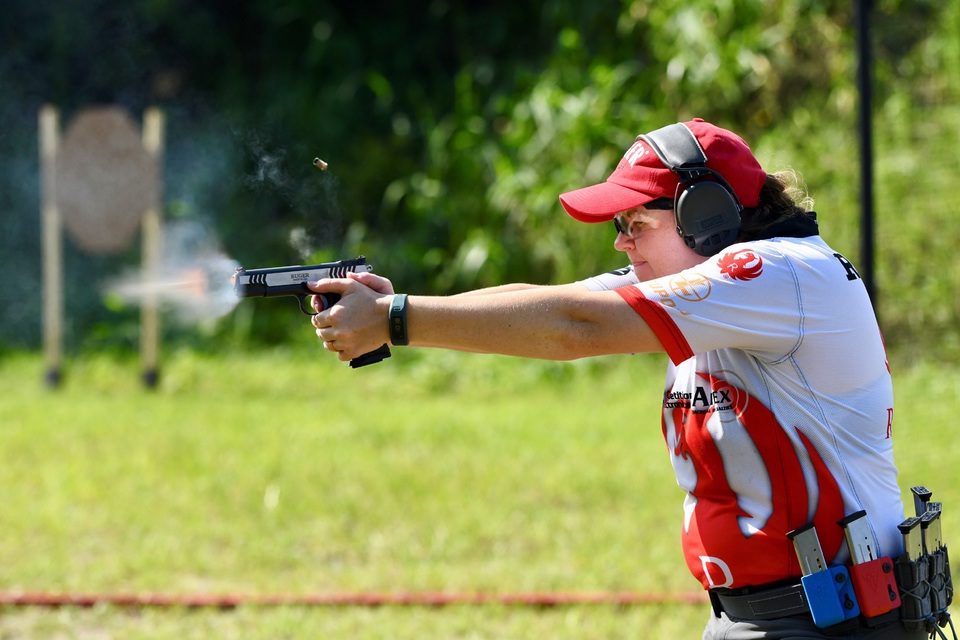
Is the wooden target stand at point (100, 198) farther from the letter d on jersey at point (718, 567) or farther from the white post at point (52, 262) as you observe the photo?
the letter d on jersey at point (718, 567)

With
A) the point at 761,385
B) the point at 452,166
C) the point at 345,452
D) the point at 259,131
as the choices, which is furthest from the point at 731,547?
the point at 452,166

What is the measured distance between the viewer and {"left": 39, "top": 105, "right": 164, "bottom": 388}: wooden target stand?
8500 millimetres

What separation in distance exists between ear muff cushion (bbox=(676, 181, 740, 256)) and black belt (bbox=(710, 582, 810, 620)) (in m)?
0.69

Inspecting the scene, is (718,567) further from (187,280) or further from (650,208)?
(187,280)

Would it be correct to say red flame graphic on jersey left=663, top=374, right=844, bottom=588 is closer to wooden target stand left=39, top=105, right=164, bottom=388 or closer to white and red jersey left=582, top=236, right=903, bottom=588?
white and red jersey left=582, top=236, right=903, bottom=588

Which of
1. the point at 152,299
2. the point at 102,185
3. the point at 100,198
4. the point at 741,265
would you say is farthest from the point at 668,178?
the point at 100,198

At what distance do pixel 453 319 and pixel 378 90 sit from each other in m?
8.70

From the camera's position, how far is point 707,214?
7.02 feet

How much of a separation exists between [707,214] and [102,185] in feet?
28.9

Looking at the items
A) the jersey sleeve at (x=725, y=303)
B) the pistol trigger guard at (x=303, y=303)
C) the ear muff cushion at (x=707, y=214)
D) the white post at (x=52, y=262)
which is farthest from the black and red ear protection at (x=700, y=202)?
the white post at (x=52, y=262)

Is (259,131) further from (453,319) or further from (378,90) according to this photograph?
(378,90)

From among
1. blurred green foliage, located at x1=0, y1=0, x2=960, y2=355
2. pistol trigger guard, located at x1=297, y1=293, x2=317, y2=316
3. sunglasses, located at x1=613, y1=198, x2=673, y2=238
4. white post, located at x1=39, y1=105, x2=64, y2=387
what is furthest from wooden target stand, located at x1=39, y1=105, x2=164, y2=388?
sunglasses, located at x1=613, y1=198, x2=673, y2=238

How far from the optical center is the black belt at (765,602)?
7.03 feet

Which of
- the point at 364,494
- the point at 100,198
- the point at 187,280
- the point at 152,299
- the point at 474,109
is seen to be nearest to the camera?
the point at 187,280
